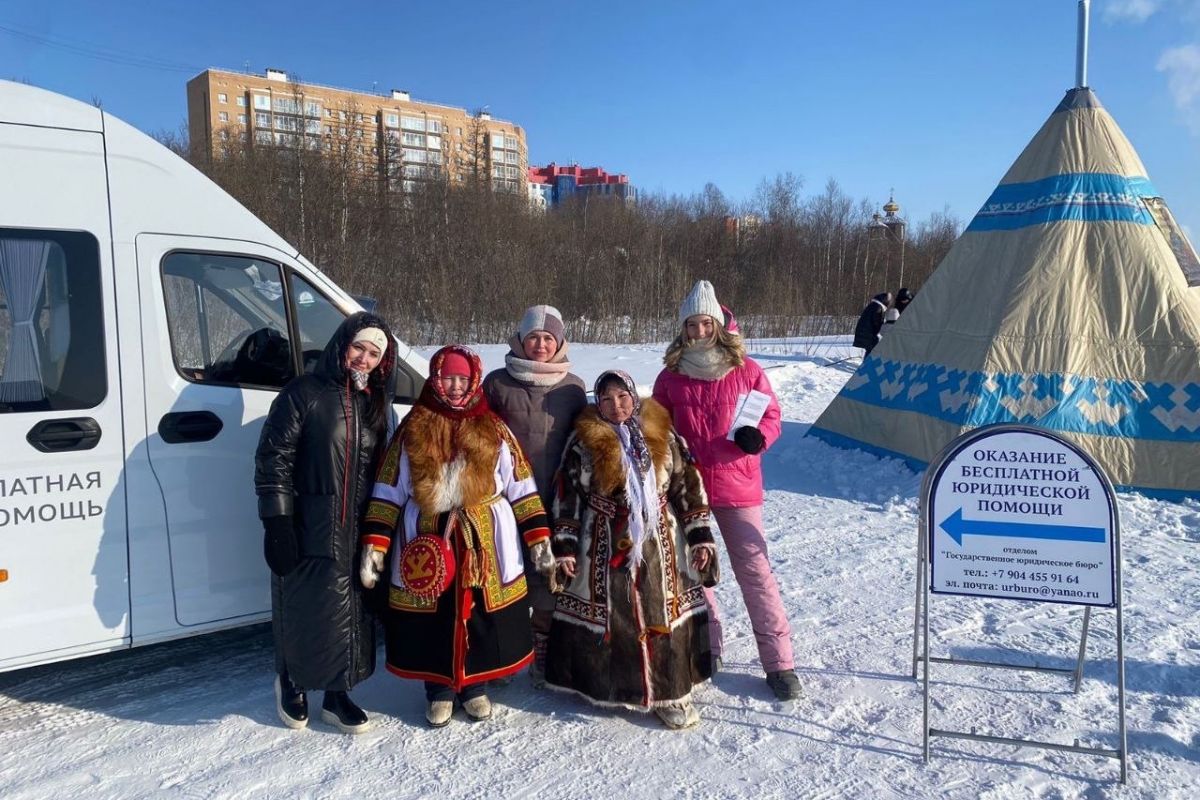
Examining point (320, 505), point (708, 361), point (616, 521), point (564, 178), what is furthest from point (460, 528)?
point (564, 178)

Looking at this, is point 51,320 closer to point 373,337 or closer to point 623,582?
point 373,337

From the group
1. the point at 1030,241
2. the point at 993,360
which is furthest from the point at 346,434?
the point at 1030,241

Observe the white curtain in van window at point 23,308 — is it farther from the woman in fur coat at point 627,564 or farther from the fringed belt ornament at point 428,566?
the woman in fur coat at point 627,564

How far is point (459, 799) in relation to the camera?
2.93m

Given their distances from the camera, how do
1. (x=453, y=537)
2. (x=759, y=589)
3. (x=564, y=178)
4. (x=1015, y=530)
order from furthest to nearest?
(x=564, y=178) < (x=759, y=589) < (x=453, y=537) < (x=1015, y=530)

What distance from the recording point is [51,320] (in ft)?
10.9

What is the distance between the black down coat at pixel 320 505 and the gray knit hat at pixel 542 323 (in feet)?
2.07

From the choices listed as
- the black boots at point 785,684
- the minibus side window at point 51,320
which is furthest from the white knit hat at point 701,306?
the minibus side window at point 51,320

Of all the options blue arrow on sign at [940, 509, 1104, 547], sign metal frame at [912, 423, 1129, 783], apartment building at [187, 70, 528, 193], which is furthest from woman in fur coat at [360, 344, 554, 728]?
apartment building at [187, 70, 528, 193]

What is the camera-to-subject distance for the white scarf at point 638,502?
3375 mm

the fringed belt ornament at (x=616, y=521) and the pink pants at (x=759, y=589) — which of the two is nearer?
the fringed belt ornament at (x=616, y=521)

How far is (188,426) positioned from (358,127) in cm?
3020

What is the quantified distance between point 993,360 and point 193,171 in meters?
6.39

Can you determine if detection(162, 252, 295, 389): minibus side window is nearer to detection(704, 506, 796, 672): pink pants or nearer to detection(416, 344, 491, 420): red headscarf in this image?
detection(416, 344, 491, 420): red headscarf
